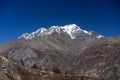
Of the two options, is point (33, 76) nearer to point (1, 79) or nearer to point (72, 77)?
point (72, 77)

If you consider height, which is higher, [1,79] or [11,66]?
[11,66]

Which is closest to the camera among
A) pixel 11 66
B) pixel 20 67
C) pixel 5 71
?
pixel 5 71

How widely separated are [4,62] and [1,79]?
2455 centimetres

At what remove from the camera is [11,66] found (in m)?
152

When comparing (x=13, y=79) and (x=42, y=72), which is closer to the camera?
(x=13, y=79)

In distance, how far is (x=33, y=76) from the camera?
16625 centimetres

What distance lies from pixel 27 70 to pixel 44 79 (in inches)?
410

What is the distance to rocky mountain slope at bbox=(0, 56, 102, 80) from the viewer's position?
14162 centimetres

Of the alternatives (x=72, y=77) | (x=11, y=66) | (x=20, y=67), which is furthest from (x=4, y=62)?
(x=72, y=77)

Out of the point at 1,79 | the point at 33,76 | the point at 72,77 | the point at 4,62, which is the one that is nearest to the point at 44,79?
the point at 33,76

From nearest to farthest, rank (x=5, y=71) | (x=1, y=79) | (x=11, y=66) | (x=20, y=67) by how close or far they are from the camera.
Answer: (x=1, y=79)
(x=5, y=71)
(x=11, y=66)
(x=20, y=67)

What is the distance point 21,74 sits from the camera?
160 metres

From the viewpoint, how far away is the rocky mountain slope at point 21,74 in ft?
465

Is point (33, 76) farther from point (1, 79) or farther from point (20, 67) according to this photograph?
point (1, 79)
